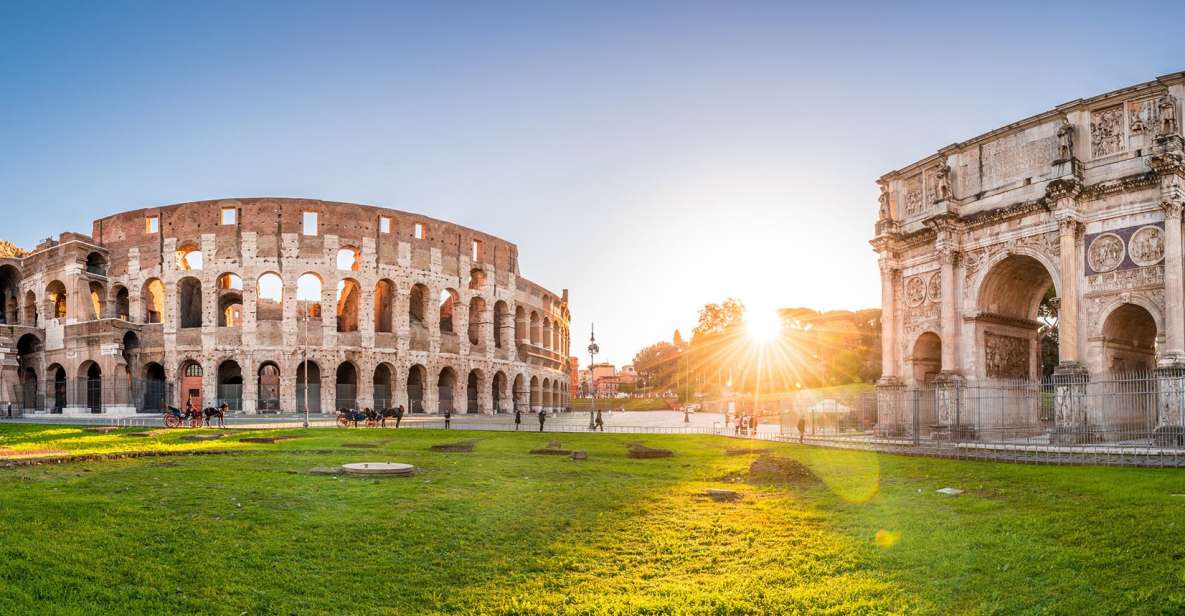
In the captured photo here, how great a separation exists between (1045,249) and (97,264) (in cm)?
5491

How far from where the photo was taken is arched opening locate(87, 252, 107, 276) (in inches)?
1975

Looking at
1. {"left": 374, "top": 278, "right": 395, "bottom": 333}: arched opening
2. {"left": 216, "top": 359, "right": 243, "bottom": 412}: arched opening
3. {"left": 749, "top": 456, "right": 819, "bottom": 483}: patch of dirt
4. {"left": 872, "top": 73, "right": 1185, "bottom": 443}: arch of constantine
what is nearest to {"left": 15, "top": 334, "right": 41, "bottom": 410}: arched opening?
{"left": 216, "top": 359, "right": 243, "bottom": 412}: arched opening

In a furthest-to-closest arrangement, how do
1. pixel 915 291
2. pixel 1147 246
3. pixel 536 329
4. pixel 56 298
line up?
pixel 536 329 < pixel 56 298 < pixel 915 291 < pixel 1147 246

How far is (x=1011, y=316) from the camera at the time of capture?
2770cm

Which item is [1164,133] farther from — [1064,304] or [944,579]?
[944,579]

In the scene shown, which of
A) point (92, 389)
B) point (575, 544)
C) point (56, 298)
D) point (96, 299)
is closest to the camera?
point (575, 544)

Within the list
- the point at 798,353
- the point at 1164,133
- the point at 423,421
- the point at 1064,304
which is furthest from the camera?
the point at 798,353

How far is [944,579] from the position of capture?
7250 mm

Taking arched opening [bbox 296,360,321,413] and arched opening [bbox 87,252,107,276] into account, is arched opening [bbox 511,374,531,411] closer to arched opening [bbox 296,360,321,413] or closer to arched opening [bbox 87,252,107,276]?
arched opening [bbox 296,360,321,413]

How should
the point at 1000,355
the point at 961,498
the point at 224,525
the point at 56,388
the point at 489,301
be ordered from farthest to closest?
the point at 489,301 → the point at 56,388 → the point at 1000,355 → the point at 961,498 → the point at 224,525

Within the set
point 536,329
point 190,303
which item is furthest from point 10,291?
point 536,329

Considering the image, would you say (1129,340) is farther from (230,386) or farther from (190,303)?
(190,303)

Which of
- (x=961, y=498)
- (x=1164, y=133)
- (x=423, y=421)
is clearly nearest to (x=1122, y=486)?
(x=961, y=498)

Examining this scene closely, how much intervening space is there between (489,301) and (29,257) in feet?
107
